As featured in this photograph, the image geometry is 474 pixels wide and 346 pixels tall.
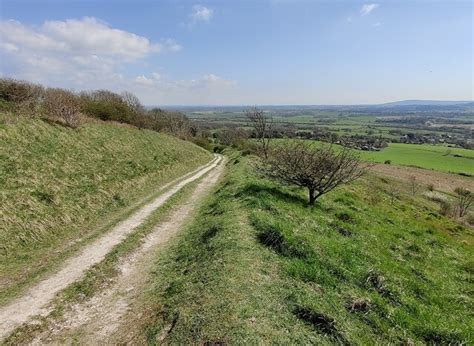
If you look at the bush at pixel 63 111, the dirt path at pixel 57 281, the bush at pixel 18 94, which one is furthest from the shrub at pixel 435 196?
the bush at pixel 18 94

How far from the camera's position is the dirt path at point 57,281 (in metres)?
8.82

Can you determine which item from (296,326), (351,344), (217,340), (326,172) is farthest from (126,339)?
(326,172)

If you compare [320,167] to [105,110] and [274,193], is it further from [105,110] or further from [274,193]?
[105,110]

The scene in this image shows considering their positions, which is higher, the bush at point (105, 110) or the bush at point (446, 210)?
the bush at point (105, 110)

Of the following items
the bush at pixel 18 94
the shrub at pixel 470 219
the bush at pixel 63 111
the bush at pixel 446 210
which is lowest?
the shrub at pixel 470 219

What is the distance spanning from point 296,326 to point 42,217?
1276cm

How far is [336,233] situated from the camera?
51.2 ft

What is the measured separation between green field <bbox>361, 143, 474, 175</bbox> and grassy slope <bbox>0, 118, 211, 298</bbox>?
7737 centimetres

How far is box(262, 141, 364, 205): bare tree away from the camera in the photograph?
20.0 metres

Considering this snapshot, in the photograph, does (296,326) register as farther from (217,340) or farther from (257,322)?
(217,340)

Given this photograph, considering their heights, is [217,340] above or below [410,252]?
above

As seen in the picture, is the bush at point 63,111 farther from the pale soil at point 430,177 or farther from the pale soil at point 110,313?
the pale soil at point 430,177

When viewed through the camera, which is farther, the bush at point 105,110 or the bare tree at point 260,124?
the bare tree at point 260,124

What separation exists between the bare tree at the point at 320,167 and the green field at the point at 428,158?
249ft
